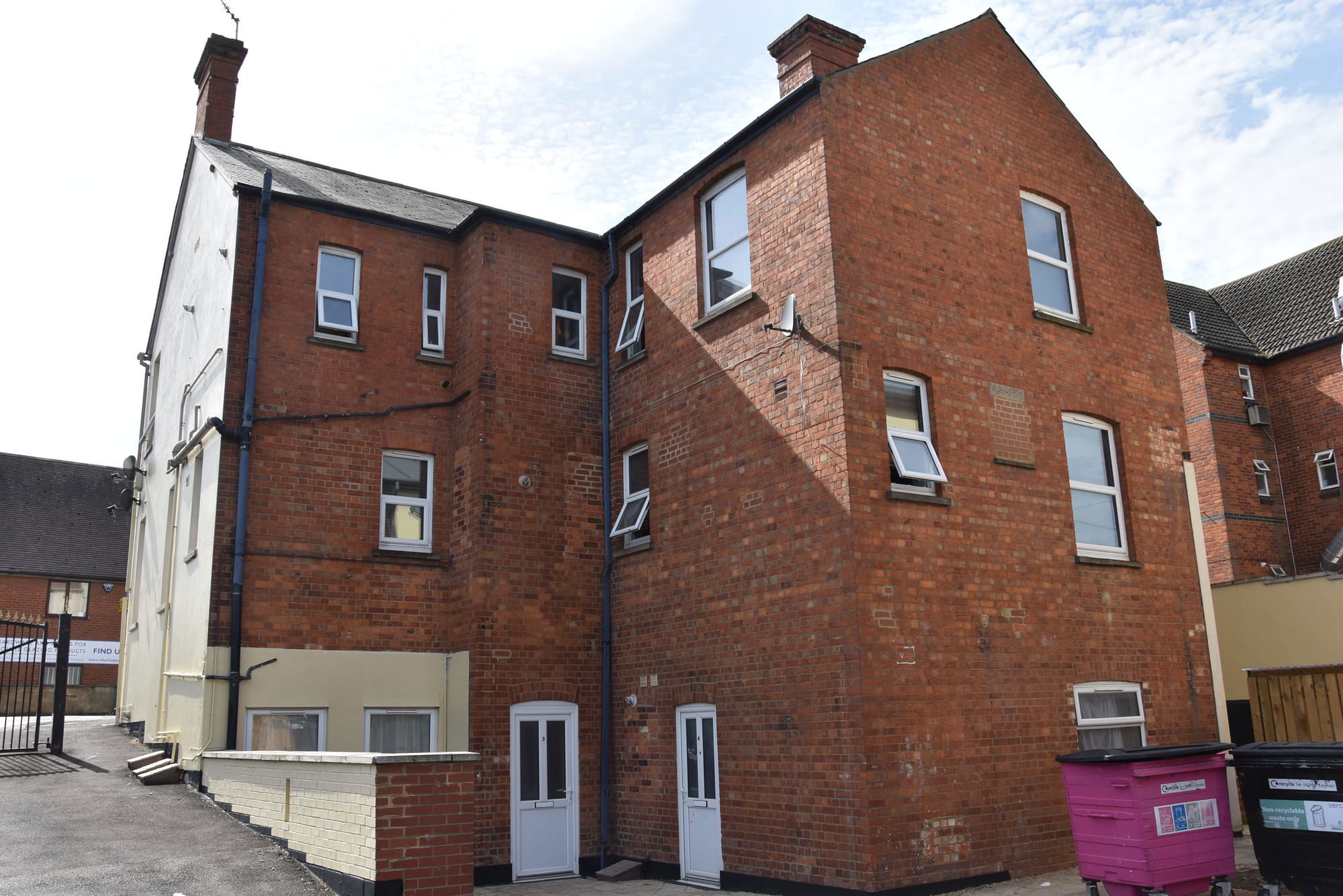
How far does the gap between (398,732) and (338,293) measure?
6.03 metres

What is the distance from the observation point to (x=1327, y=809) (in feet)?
26.9

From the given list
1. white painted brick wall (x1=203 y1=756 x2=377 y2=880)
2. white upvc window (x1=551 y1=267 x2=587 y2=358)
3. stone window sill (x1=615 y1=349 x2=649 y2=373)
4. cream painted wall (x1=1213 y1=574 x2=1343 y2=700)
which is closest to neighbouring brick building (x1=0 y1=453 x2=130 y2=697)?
white upvc window (x1=551 y1=267 x2=587 y2=358)

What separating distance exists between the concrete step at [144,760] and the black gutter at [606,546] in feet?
19.7

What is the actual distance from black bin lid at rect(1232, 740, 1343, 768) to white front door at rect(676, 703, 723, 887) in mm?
5224

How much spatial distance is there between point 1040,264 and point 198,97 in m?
14.5

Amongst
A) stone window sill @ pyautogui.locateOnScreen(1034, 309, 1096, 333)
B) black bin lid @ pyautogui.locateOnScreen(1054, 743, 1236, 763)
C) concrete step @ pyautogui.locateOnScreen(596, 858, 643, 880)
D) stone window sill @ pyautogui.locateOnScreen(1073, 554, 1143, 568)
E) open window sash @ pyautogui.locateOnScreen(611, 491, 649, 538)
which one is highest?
stone window sill @ pyautogui.locateOnScreen(1034, 309, 1096, 333)

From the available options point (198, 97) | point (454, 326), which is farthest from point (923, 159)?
point (198, 97)

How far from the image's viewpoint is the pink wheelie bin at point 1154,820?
8211 millimetres

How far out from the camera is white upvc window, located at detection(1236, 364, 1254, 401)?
25.2 metres

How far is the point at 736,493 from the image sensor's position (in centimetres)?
1170

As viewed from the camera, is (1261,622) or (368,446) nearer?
(368,446)

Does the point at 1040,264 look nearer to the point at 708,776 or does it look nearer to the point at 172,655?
the point at 708,776

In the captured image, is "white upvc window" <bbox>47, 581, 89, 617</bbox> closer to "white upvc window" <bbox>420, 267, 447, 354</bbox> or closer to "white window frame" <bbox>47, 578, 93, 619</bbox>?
"white window frame" <bbox>47, 578, 93, 619</bbox>

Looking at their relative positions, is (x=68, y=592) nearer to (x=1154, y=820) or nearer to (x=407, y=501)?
(x=407, y=501)
